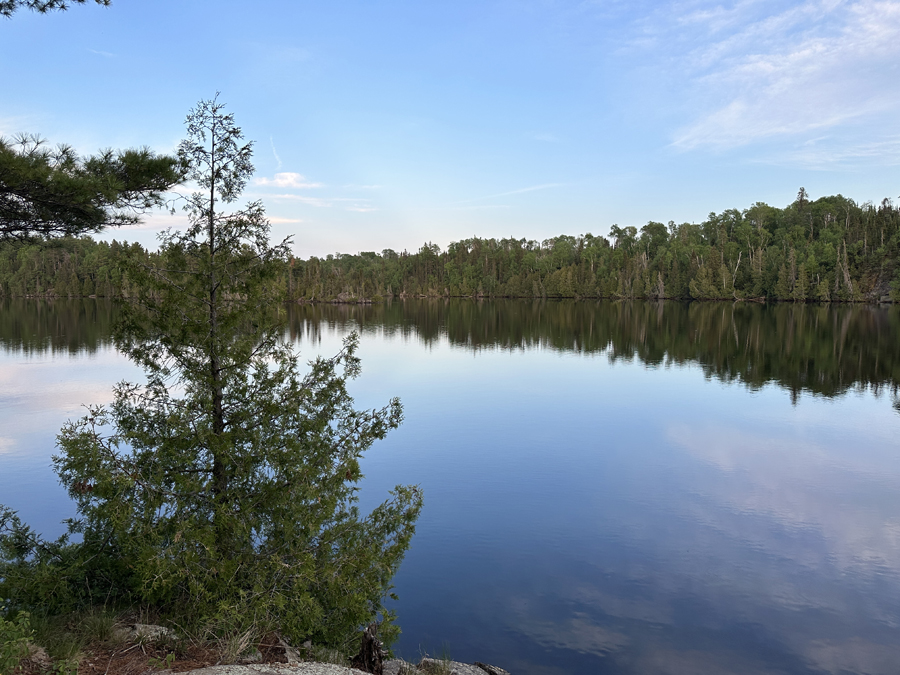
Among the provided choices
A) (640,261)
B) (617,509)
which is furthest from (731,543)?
(640,261)

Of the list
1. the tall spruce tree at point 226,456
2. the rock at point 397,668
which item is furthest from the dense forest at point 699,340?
the rock at point 397,668

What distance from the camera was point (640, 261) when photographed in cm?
14375

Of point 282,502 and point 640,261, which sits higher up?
point 640,261

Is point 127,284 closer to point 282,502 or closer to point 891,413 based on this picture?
point 282,502

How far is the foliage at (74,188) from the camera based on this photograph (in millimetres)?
8148

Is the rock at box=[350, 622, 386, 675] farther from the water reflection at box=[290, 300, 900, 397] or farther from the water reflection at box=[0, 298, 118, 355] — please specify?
the water reflection at box=[0, 298, 118, 355]

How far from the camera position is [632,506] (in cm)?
1442

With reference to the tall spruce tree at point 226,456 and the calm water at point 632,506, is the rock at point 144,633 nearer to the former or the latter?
the tall spruce tree at point 226,456

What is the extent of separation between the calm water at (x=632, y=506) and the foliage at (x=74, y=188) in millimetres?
6997

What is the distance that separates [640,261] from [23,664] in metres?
148

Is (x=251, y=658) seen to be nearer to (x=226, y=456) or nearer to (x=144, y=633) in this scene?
(x=144, y=633)

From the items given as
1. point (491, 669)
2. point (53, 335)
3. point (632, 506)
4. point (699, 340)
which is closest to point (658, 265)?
point (699, 340)

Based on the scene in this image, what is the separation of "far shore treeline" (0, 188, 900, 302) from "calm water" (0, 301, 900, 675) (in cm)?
7232

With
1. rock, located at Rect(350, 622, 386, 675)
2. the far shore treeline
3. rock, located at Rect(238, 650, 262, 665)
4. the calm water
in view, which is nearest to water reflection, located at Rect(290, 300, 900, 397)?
the calm water
